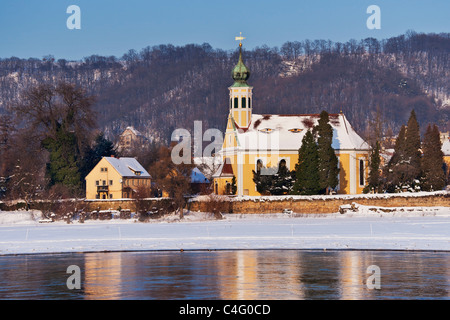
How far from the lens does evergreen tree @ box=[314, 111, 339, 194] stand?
74062 mm

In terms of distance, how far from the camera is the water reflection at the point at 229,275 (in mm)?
20984

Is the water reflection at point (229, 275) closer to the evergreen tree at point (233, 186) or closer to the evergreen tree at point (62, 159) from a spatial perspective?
the evergreen tree at point (233, 186)

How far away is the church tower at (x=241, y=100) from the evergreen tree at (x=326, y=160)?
14.6m

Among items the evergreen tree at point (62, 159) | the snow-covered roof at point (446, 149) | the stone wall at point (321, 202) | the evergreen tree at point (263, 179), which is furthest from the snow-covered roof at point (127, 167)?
the snow-covered roof at point (446, 149)

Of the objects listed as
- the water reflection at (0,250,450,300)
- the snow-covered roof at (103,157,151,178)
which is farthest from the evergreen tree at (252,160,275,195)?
the water reflection at (0,250,450,300)

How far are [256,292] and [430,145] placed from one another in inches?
2233

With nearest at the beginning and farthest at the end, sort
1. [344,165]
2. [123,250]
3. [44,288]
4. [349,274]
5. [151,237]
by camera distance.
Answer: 1. [44,288]
2. [349,274]
3. [123,250]
4. [151,237]
5. [344,165]

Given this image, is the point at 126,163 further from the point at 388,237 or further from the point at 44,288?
the point at 44,288

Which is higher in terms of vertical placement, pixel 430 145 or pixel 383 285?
pixel 430 145

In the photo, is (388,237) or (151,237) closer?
(388,237)

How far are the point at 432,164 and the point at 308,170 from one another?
1095 cm

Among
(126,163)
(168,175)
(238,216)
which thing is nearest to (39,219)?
(168,175)

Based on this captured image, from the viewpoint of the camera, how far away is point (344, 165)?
82000mm

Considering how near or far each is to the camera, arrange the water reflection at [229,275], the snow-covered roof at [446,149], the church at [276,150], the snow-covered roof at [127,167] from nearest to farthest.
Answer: the water reflection at [229,275] → the church at [276,150] → the snow-covered roof at [127,167] → the snow-covered roof at [446,149]
